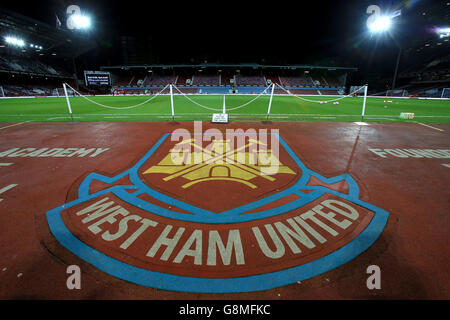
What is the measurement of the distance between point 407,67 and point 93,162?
7003 cm

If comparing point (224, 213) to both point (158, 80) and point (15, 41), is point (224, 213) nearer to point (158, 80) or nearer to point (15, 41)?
point (15, 41)

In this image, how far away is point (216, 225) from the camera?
3076 mm

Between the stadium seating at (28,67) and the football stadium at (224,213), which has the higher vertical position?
the stadium seating at (28,67)

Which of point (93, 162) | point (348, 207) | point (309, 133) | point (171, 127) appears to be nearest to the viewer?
point (348, 207)

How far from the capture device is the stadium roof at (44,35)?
30.3 metres

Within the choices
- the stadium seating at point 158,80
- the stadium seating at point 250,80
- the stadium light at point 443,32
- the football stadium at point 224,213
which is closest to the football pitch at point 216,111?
the football stadium at point 224,213

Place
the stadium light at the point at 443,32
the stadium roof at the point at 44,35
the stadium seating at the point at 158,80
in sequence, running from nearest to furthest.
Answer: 1. the stadium roof at the point at 44,35
2. the stadium light at the point at 443,32
3. the stadium seating at the point at 158,80

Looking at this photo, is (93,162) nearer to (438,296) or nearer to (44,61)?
(438,296)

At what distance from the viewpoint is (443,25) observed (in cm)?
3622

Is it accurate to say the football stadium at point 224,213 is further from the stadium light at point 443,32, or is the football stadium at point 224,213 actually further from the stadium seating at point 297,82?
the stadium seating at point 297,82

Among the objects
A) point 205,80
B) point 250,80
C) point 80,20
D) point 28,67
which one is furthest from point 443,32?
point 28,67

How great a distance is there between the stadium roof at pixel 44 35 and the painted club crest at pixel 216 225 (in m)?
40.1

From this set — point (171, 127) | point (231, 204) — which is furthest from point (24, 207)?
point (171, 127)

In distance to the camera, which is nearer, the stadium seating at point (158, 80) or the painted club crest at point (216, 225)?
the painted club crest at point (216, 225)
